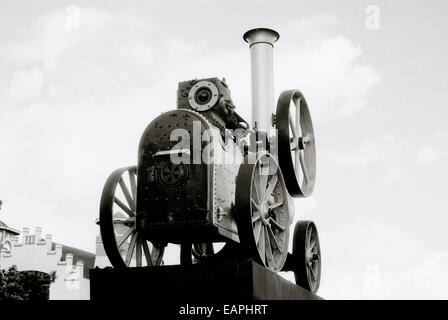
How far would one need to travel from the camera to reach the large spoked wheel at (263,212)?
6.05 m

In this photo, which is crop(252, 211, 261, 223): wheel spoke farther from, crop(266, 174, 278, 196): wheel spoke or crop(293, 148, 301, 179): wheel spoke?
crop(293, 148, 301, 179): wheel spoke

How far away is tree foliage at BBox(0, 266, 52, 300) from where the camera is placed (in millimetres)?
21145

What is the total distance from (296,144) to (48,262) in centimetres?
2082

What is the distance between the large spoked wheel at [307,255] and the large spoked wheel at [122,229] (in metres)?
1.60

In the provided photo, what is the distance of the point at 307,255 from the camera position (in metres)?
7.96

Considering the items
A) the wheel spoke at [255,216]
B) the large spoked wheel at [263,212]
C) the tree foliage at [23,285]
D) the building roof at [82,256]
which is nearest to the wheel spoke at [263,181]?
the large spoked wheel at [263,212]

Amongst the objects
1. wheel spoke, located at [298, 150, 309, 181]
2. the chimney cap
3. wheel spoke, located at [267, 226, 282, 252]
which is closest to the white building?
the chimney cap

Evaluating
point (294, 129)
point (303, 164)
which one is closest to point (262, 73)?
point (294, 129)

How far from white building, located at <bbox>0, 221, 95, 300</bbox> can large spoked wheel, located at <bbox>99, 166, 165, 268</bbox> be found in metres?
19.8
